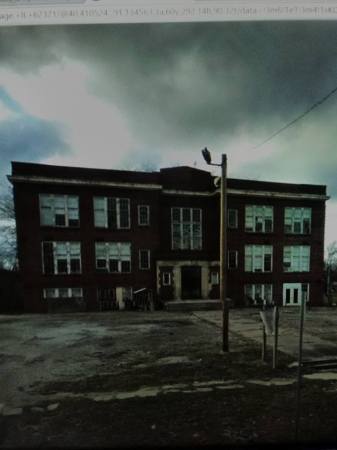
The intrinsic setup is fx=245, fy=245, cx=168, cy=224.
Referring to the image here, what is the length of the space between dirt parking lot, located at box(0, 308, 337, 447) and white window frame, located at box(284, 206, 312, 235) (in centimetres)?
958

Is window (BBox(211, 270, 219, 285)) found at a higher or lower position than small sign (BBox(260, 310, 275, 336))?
lower

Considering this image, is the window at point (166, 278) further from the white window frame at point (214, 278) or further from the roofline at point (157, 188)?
the roofline at point (157, 188)

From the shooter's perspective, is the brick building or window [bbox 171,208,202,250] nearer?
the brick building

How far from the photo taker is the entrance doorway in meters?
13.5

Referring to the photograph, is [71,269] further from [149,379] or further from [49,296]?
[149,379]

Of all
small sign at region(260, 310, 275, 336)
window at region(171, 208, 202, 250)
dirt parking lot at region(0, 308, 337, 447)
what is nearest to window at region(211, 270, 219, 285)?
window at region(171, 208, 202, 250)

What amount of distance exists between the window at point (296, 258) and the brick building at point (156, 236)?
0.06m

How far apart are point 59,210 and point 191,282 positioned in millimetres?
7873

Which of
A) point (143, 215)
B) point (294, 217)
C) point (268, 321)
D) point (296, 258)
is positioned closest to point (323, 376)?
point (268, 321)

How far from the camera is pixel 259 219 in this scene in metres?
14.5

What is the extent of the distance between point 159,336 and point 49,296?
25.1 ft

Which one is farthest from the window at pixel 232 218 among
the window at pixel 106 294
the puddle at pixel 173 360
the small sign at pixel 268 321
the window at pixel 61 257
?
the puddle at pixel 173 360

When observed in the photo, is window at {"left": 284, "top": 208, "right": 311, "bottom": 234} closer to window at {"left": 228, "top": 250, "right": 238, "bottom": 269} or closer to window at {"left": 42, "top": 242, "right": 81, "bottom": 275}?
window at {"left": 228, "top": 250, "right": 238, "bottom": 269}

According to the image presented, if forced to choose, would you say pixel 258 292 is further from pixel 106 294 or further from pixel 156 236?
pixel 106 294
